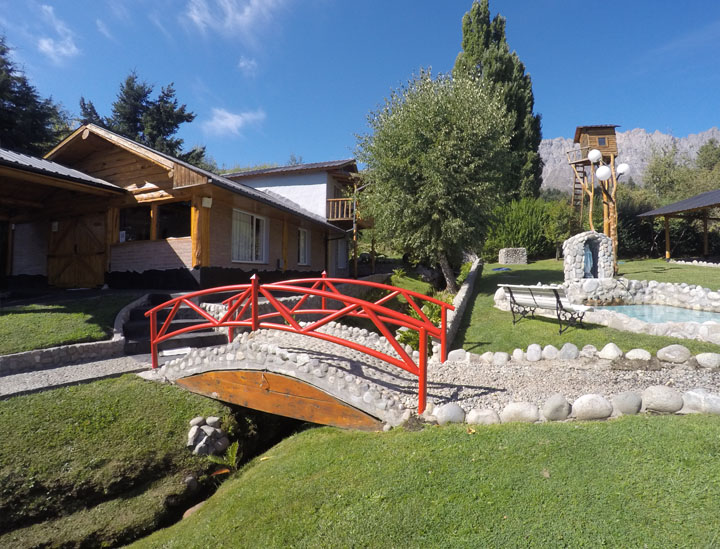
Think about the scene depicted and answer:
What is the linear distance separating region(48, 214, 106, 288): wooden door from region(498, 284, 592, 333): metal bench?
11.9m

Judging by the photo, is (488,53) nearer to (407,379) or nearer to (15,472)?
(407,379)

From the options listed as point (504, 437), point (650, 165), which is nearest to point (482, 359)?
point (504, 437)

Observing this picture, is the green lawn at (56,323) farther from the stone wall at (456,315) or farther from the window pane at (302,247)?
the window pane at (302,247)

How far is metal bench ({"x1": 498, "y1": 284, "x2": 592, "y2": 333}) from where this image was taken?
6.80 metres

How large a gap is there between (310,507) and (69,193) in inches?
521

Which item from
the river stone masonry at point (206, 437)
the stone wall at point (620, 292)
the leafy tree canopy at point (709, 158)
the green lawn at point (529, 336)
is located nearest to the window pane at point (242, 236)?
the river stone masonry at point (206, 437)

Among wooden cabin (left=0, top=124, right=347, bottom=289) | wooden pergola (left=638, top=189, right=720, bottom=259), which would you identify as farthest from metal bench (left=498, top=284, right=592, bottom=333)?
wooden pergola (left=638, top=189, right=720, bottom=259)

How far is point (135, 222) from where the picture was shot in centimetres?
1216

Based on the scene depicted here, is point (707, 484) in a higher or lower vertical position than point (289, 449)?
higher

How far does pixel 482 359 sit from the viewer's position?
18.6ft

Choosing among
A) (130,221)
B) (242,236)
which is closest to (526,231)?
(242,236)

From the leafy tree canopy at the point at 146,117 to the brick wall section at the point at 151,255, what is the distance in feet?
64.5

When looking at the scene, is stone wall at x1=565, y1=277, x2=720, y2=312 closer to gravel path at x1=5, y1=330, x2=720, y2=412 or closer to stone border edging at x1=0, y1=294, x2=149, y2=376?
gravel path at x1=5, y1=330, x2=720, y2=412

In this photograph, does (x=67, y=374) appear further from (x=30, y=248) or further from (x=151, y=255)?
(x=30, y=248)
